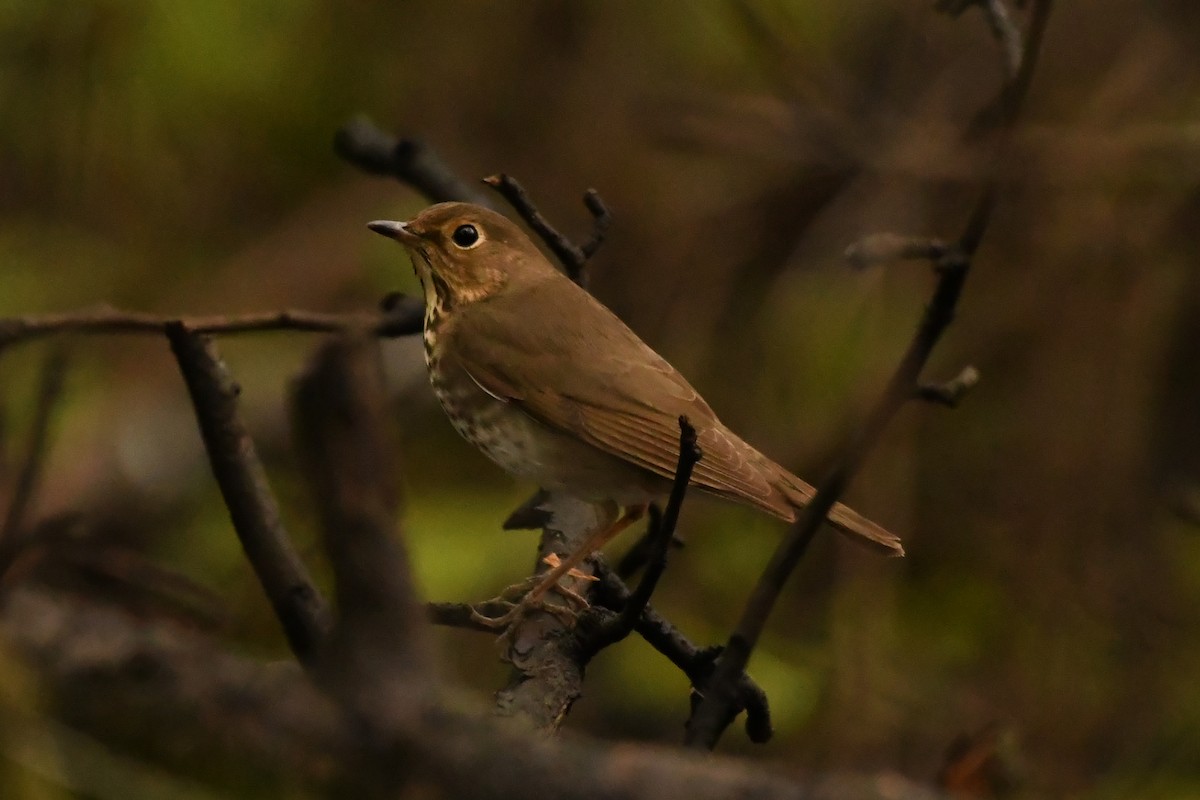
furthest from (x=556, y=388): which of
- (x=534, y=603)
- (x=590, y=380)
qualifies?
(x=534, y=603)

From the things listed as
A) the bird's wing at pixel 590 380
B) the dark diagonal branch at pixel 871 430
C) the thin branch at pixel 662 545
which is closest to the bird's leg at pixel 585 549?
the bird's wing at pixel 590 380

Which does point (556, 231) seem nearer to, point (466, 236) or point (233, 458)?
point (466, 236)

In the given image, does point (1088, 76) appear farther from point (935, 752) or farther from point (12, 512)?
point (12, 512)

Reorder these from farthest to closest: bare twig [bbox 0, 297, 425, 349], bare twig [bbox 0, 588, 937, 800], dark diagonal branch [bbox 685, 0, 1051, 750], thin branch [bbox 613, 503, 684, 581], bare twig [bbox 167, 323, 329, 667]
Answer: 1. thin branch [bbox 613, 503, 684, 581]
2. bare twig [bbox 167, 323, 329, 667]
3. bare twig [bbox 0, 297, 425, 349]
4. dark diagonal branch [bbox 685, 0, 1051, 750]
5. bare twig [bbox 0, 588, 937, 800]

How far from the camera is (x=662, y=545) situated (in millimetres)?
1889

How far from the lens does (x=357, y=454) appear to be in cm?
106

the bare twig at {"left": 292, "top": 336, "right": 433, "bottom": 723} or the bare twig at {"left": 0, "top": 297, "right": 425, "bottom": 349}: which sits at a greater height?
the bare twig at {"left": 292, "top": 336, "right": 433, "bottom": 723}

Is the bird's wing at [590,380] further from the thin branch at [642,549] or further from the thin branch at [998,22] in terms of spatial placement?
the thin branch at [998,22]

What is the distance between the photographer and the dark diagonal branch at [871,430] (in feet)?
4.53

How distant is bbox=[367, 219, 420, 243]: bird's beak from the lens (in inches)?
130

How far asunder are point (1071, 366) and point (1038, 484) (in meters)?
0.39

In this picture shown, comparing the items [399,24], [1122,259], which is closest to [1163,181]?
[1122,259]

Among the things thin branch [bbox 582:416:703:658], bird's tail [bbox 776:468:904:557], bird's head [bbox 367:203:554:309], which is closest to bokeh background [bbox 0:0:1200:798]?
bird's head [bbox 367:203:554:309]

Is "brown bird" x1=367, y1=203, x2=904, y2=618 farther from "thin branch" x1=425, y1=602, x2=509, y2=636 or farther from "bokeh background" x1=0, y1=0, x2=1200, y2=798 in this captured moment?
"bokeh background" x1=0, y1=0, x2=1200, y2=798
